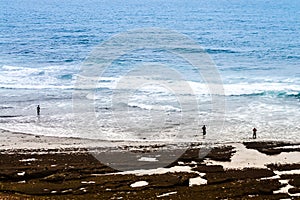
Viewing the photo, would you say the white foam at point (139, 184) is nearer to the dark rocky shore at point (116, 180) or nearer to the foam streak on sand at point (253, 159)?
the dark rocky shore at point (116, 180)

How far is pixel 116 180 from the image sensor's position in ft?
98.6

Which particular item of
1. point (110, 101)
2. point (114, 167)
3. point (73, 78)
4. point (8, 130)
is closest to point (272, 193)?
point (114, 167)

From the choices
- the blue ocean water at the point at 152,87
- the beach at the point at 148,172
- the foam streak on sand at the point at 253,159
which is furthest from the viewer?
the blue ocean water at the point at 152,87

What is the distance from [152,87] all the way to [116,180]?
33.4m

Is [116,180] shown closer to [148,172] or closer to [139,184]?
[139,184]

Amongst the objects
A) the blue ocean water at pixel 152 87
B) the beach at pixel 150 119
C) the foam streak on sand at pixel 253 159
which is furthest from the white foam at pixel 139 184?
the blue ocean water at pixel 152 87

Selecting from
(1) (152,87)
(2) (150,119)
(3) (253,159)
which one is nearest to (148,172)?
(3) (253,159)

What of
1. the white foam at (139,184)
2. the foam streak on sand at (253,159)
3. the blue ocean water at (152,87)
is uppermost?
the blue ocean water at (152,87)

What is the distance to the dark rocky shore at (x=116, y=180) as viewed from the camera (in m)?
27.9

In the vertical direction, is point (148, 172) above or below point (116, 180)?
above

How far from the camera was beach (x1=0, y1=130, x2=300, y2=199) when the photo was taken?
2820 centimetres

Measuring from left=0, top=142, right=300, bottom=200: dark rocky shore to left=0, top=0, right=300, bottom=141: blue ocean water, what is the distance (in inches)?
327

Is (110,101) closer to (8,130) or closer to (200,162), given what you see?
(8,130)

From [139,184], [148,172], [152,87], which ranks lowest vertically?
[139,184]
